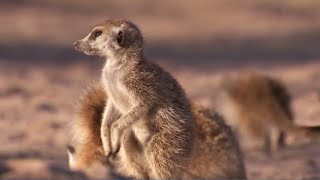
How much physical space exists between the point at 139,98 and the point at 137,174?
58 centimetres

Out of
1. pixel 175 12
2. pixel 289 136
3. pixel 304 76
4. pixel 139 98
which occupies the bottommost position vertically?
pixel 175 12

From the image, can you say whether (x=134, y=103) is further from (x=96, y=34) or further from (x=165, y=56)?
(x=165, y=56)

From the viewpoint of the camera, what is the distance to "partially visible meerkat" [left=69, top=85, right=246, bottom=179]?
23.9ft

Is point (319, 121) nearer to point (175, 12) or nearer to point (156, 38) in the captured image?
point (156, 38)

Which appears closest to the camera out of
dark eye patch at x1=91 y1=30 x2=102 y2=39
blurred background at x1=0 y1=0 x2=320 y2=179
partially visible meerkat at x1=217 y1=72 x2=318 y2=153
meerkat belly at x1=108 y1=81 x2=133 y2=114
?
meerkat belly at x1=108 y1=81 x2=133 y2=114

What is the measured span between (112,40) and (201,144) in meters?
1.43

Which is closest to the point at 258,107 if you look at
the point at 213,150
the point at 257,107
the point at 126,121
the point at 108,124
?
the point at 257,107

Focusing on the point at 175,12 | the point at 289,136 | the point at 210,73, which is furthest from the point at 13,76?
the point at 175,12

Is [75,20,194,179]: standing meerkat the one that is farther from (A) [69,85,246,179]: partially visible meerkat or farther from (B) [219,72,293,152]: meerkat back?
(B) [219,72,293,152]: meerkat back

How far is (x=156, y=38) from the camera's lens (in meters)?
21.0

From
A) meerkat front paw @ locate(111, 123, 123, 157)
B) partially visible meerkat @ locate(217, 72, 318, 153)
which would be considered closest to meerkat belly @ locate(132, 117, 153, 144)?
meerkat front paw @ locate(111, 123, 123, 157)

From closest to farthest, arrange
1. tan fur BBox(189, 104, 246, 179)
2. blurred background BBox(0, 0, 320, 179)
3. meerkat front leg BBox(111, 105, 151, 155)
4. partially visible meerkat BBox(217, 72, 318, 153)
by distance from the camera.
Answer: meerkat front leg BBox(111, 105, 151, 155) < tan fur BBox(189, 104, 246, 179) < partially visible meerkat BBox(217, 72, 318, 153) < blurred background BBox(0, 0, 320, 179)

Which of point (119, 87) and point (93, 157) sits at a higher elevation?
point (119, 87)

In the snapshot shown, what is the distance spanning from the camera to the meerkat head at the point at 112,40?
6.91 meters
